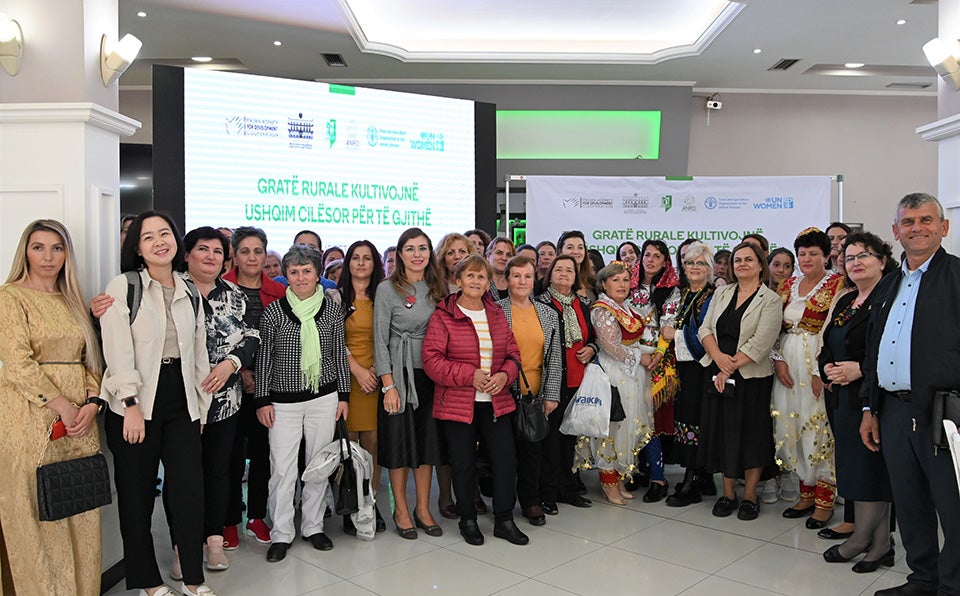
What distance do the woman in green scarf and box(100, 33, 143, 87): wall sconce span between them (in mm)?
1101

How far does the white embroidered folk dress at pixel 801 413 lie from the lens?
3998mm

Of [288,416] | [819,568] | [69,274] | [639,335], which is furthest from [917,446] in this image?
[69,274]

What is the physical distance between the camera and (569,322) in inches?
167

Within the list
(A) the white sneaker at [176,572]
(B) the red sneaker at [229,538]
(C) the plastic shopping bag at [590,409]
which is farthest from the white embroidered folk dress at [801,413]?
(A) the white sneaker at [176,572]

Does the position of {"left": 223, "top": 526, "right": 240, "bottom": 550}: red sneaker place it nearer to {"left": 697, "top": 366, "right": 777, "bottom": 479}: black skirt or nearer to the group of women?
the group of women

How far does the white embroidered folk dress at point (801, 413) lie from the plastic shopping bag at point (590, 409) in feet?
3.06

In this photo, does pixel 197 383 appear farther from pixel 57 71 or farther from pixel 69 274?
pixel 57 71

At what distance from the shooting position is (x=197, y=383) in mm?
3092

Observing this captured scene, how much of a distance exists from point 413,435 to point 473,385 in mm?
444

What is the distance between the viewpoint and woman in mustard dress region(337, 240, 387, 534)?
3896mm

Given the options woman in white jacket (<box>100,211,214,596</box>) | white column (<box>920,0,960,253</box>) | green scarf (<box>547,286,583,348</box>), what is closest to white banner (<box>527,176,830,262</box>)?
green scarf (<box>547,286,583,348</box>)

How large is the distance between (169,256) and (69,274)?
14.5 inches

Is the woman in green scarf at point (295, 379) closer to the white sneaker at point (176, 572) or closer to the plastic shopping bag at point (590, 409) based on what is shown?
the white sneaker at point (176, 572)

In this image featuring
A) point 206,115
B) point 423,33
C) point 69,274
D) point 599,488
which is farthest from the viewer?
point 423,33
